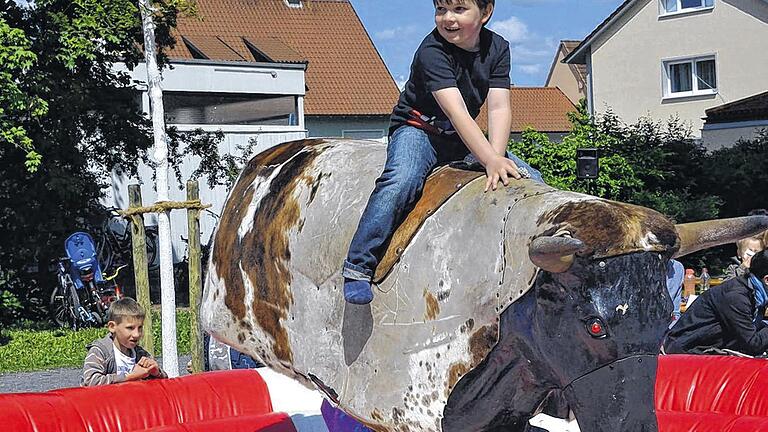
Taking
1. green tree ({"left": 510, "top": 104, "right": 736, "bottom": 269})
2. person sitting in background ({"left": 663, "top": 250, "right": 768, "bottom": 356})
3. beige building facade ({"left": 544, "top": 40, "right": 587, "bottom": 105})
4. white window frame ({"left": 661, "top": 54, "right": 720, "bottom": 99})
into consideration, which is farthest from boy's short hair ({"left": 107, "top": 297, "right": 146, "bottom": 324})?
beige building facade ({"left": 544, "top": 40, "right": 587, "bottom": 105})

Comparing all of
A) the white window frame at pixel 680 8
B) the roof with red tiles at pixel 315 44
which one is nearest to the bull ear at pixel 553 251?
the white window frame at pixel 680 8

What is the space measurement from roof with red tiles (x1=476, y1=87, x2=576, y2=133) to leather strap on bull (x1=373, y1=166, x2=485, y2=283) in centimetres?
3874

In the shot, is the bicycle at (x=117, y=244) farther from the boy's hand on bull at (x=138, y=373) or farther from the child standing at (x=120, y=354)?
the boy's hand on bull at (x=138, y=373)

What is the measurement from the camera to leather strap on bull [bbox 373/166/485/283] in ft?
12.7

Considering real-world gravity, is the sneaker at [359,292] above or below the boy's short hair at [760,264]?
above

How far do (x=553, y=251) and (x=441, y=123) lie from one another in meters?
1.11

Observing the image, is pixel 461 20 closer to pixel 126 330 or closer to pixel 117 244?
pixel 126 330

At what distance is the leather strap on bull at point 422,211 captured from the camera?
3861 mm

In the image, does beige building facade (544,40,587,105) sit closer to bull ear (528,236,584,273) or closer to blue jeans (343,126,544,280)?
blue jeans (343,126,544,280)

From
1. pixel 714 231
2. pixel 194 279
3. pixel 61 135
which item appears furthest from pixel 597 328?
pixel 61 135

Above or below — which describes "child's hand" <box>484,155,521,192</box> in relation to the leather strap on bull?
above

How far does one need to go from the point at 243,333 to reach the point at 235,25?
31.3m

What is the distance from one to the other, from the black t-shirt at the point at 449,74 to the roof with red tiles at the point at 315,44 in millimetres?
28689

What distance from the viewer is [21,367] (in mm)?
12938
